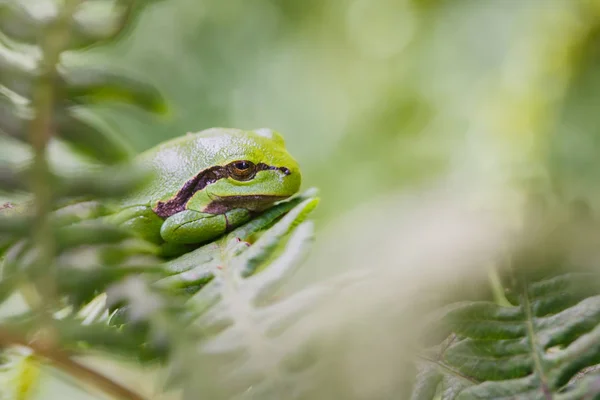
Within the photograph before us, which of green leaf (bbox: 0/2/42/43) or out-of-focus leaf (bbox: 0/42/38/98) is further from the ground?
green leaf (bbox: 0/2/42/43)

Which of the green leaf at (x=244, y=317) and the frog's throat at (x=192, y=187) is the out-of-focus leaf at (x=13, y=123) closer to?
the green leaf at (x=244, y=317)

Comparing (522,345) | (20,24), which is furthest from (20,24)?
(522,345)

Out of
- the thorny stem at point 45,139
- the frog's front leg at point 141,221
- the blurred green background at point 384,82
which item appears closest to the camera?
the thorny stem at point 45,139

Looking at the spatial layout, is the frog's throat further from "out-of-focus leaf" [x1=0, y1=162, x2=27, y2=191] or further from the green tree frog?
"out-of-focus leaf" [x1=0, y1=162, x2=27, y2=191]

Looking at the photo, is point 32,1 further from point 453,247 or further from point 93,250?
point 453,247

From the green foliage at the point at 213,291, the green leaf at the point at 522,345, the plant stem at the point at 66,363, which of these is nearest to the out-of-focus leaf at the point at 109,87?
the green foliage at the point at 213,291

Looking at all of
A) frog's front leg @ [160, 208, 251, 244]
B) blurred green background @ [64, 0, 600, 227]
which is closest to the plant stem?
frog's front leg @ [160, 208, 251, 244]

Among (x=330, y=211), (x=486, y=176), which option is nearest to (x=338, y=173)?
(x=330, y=211)
